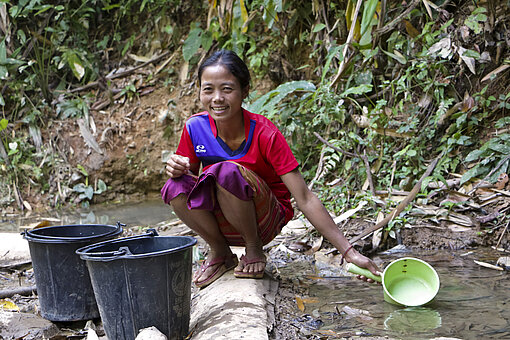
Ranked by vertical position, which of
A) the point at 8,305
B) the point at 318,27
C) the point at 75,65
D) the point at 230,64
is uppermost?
the point at 318,27

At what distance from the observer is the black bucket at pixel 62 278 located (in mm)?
2166

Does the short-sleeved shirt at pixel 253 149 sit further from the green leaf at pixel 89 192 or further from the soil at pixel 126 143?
the green leaf at pixel 89 192

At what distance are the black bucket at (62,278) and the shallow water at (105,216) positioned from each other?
6.92ft

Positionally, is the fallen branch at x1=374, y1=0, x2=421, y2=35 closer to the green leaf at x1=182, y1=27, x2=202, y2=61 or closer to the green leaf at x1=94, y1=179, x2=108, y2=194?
the green leaf at x1=182, y1=27, x2=202, y2=61

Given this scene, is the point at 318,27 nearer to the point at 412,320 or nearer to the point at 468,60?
the point at 468,60

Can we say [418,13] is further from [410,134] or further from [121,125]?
[121,125]

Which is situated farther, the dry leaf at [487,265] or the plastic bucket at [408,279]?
the dry leaf at [487,265]

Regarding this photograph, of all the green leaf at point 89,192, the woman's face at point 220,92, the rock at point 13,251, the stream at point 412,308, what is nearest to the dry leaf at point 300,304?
the stream at point 412,308

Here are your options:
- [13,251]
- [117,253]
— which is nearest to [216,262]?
[117,253]

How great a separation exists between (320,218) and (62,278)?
47.5 inches

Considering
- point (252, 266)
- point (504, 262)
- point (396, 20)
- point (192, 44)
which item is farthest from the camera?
point (192, 44)

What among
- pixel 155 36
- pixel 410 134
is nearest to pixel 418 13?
pixel 410 134

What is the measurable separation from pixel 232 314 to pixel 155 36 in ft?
17.5

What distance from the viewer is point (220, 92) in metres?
2.22
